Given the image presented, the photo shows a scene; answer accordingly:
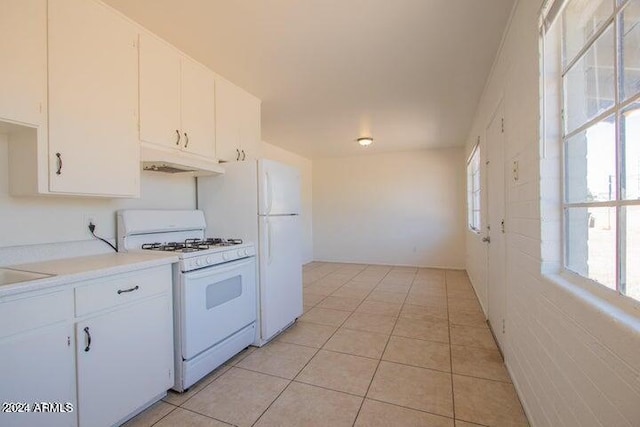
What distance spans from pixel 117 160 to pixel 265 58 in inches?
54.8

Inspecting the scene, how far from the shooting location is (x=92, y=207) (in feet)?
6.97

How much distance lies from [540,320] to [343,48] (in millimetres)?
2215

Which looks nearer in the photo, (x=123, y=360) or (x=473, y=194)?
(x=123, y=360)

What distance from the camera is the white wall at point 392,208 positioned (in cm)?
600

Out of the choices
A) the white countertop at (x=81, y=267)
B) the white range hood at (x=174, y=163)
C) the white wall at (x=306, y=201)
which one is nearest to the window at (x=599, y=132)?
the white countertop at (x=81, y=267)

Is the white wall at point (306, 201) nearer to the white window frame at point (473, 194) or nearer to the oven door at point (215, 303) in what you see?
the white window frame at point (473, 194)

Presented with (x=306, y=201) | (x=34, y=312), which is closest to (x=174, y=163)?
(x=34, y=312)

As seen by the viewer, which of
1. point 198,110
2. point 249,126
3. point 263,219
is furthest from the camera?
point 249,126

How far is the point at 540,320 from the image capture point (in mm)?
1472

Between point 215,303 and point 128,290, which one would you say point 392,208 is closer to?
point 215,303

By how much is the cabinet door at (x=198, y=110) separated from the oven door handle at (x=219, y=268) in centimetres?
100

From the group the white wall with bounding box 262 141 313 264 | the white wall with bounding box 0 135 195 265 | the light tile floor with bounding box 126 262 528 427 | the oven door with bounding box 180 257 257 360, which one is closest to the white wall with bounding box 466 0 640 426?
the light tile floor with bounding box 126 262 528 427

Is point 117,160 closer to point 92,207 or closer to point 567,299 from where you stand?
point 92,207

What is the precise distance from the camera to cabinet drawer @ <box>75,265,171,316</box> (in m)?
1.51
